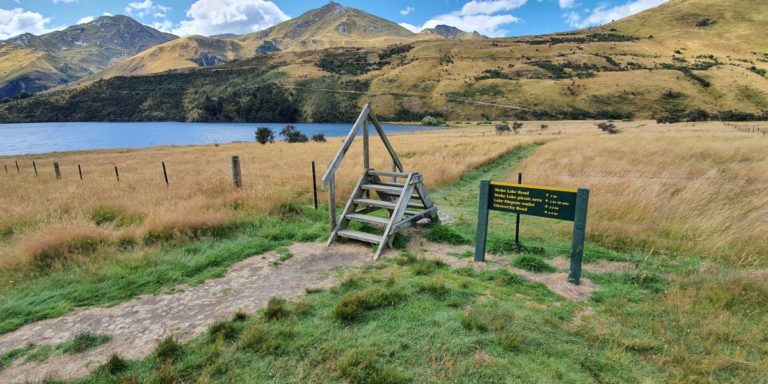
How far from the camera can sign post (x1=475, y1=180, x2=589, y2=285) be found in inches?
205

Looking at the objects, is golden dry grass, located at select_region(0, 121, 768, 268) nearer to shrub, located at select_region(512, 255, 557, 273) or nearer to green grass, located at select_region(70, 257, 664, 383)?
shrub, located at select_region(512, 255, 557, 273)

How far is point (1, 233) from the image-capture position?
807 centimetres

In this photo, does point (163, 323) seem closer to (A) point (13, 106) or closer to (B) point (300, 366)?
(B) point (300, 366)

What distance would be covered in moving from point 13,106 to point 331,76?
13398 cm

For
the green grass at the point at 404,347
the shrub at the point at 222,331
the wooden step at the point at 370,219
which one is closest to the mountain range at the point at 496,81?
the wooden step at the point at 370,219

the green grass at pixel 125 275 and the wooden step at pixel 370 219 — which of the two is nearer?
the green grass at pixel 125 275

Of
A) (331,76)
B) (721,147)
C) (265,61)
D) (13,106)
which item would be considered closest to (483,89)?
(331,76)

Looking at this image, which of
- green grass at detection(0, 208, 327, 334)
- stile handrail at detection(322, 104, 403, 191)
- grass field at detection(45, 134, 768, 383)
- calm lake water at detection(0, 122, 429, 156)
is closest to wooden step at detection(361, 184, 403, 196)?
stile handrail at detection(322, 104, 403, 191)

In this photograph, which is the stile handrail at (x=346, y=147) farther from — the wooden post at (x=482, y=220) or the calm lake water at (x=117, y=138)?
the calm lake water at (x=117, y=138)

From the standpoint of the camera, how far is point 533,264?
19.1 ft

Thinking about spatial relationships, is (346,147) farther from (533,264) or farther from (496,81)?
(496,81)

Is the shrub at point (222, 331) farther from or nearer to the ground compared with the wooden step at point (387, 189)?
nearer to the ground

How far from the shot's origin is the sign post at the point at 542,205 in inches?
205

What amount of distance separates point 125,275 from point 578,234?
6679mm
